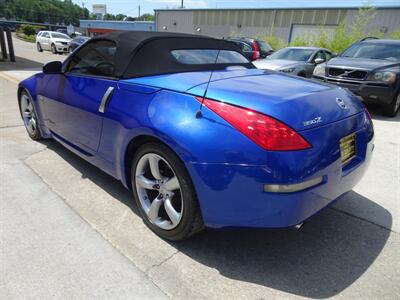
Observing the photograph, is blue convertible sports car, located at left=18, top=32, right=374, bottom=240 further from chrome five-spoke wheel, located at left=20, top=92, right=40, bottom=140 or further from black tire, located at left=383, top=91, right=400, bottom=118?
black tire, located at left=383, top=91, right=400, bottom=118

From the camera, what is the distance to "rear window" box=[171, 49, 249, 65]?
3111mm

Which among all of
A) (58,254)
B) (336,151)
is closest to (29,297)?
(58,254)

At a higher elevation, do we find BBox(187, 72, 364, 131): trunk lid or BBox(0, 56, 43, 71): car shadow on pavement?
BBox(187, 72, 364, 131): trunk lid

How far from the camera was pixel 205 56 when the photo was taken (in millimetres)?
3346

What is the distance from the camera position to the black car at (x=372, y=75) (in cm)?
708

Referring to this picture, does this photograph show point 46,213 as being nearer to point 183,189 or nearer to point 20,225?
point 20,225

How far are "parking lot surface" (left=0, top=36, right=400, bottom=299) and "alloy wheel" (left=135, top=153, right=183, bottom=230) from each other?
0.18 metres

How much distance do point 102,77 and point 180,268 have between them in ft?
5.91

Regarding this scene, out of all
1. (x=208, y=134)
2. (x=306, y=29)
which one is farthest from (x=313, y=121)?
(x=306, y=29)

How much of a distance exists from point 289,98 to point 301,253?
1158 mm

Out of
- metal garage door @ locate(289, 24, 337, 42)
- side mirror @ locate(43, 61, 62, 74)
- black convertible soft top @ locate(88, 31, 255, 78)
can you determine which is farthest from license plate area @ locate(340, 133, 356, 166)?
metal garage door @ locate(289, 24, 337, 42)

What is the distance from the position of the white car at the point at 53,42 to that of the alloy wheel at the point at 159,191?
79.1 ft

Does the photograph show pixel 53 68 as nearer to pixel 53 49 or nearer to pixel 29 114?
pixel 29 114

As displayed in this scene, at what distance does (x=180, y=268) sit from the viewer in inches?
92.6
